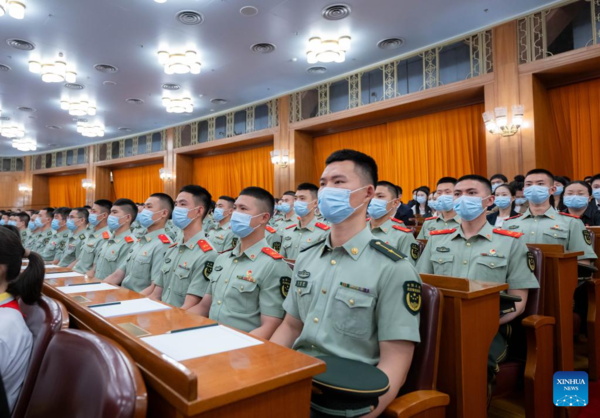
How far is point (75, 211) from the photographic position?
5113 mm

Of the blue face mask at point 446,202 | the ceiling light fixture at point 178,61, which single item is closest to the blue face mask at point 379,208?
the blue face mask at point 446,202

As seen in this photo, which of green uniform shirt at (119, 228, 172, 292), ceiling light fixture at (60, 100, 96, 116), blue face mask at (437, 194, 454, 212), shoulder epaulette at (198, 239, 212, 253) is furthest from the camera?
ceiling light fixture at (60, 100, 96, 116)

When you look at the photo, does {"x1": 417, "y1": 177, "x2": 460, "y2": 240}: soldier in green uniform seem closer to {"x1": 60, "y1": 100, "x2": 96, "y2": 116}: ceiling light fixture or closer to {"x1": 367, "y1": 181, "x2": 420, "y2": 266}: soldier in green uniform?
{"x1": 367, "y1": 181, "x2": 420, "y2": 266}: soldier in green uniform

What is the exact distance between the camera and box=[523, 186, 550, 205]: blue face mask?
3332 millimetres

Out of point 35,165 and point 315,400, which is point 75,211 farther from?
point 35,165

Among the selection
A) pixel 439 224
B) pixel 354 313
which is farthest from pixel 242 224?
pixel 439 224

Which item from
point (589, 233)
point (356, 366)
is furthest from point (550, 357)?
point (589, 233)

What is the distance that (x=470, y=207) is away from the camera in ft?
7.96

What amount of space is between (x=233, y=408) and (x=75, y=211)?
17.0ft

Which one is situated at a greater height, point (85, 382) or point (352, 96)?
point (352, 96)

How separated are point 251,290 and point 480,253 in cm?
135

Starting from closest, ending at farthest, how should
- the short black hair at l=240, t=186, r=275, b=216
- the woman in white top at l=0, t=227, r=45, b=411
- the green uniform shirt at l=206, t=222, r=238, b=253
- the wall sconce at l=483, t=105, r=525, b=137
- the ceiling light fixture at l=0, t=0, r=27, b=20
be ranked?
the woman in white top at l=0, t=227, r=45, b=411
the short black hair at l=240, t=186, r=275, b=216
the green uniform shirt at l=206, t=222, r=238, b=253
the ceiling light fixture at l=0, t=0, r=27, b=20
the wall sconce at l=483, t=105, r=525, b=137

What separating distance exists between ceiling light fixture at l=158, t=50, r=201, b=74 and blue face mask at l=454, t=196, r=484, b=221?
Answer: 5.44m

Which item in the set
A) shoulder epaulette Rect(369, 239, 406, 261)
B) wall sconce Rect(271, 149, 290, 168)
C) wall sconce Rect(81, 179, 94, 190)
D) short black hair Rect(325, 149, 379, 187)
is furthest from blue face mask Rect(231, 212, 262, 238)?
wall sconce Rect(81, 179, 94, 190)
